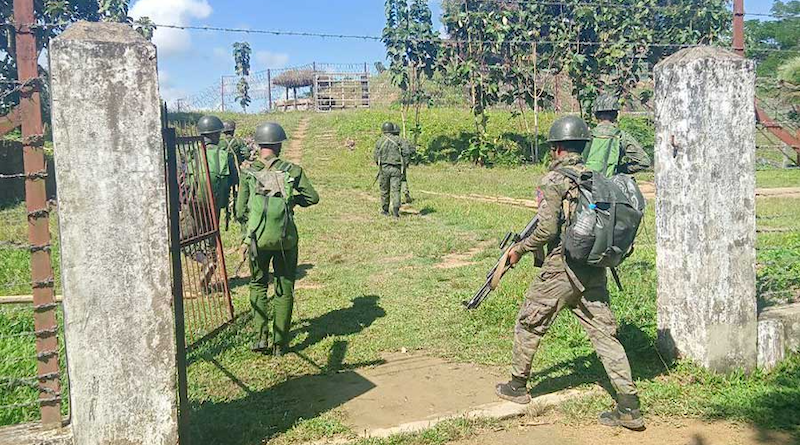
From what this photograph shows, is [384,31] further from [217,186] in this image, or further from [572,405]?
[572,405]

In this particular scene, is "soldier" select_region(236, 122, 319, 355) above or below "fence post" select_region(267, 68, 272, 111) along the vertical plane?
below

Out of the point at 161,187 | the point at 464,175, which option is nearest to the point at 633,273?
the point at 161,187

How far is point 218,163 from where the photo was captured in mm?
7988

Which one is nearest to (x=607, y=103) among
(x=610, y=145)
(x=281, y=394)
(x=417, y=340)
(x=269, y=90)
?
(x=610, y=145)

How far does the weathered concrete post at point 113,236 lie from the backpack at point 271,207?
2.00m

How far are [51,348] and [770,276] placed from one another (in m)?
6.20

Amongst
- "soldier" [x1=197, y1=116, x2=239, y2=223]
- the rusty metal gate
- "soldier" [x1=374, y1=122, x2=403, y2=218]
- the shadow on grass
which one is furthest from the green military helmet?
the shadow on grass

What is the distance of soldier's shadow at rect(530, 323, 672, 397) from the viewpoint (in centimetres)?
485

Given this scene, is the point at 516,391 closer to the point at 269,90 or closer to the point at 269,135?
the point at 269,135

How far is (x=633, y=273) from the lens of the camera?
7586 mm

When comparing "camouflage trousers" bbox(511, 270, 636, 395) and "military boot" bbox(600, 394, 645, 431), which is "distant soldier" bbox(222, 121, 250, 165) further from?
"military boot" bbox(600, 394, 645, 431)

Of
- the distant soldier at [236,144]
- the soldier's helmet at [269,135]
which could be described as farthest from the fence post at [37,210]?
the distant soldier at [236,144]

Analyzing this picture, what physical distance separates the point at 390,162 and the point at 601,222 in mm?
8788

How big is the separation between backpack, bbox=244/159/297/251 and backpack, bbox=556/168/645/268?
7.77ft
